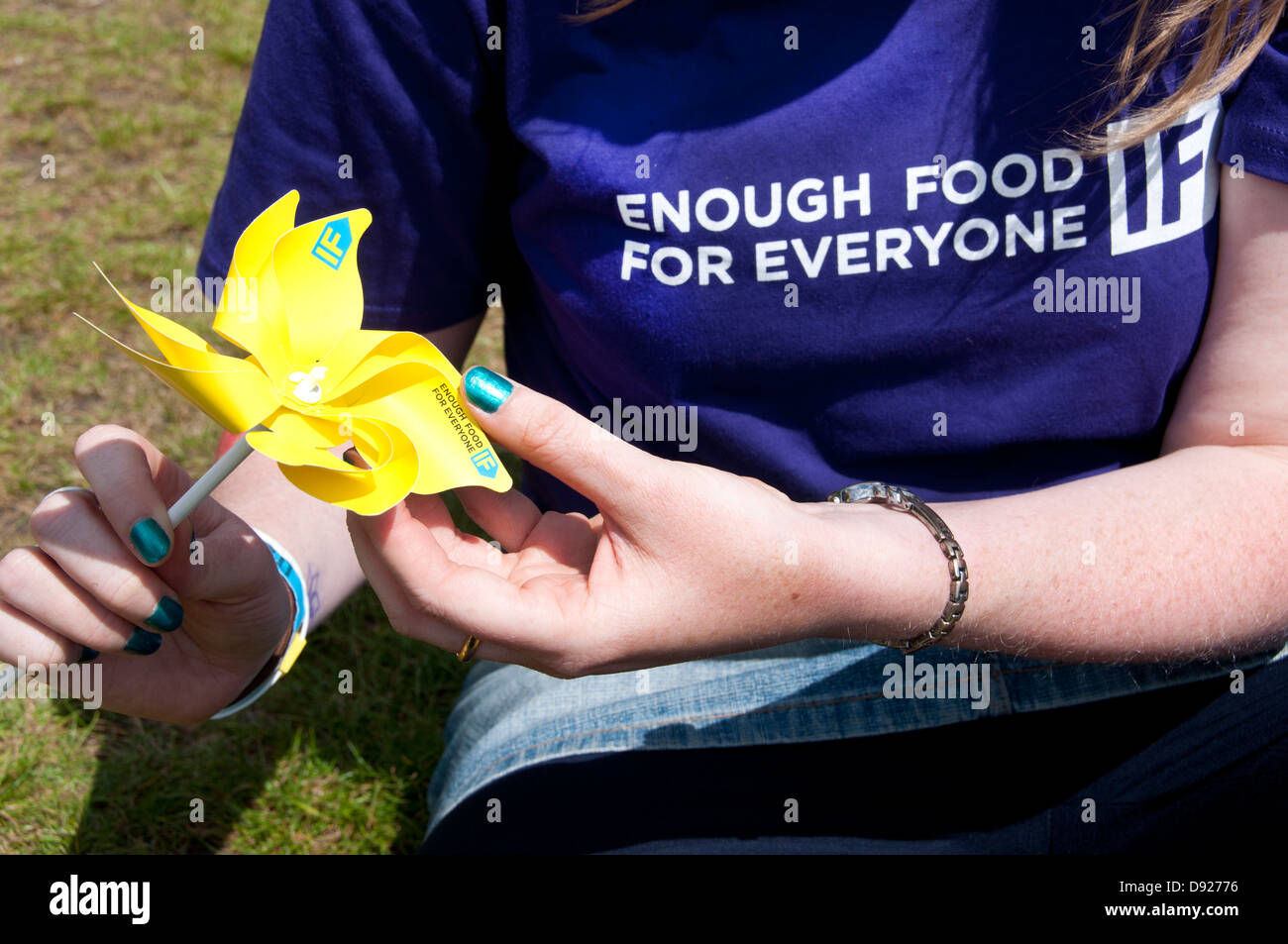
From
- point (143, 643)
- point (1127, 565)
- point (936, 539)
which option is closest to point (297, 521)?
point (143, 643)

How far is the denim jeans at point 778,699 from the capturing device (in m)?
1.04

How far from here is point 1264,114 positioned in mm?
854

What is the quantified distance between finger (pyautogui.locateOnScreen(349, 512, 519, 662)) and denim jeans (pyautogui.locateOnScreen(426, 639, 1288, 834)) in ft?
0.98

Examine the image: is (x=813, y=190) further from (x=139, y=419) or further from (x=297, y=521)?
(x=139, y=419)

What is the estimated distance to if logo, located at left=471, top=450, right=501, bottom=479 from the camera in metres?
0.76

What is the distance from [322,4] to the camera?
91 cm

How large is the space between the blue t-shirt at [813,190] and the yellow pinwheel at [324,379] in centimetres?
22

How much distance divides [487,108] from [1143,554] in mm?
762

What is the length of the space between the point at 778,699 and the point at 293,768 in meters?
0.88
